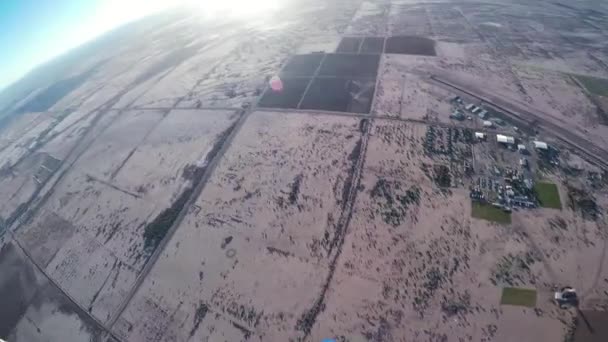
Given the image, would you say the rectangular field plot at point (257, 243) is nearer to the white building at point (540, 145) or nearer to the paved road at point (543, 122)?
the paved road at point (543, 122)

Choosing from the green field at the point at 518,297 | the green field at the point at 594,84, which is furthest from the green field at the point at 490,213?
the green field at the point at 594,84

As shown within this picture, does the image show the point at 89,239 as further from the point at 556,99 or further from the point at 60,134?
the point at 556,99

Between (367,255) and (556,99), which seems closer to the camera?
(367,255)

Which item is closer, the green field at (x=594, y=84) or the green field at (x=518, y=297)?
the green field at (x=518, y=297)

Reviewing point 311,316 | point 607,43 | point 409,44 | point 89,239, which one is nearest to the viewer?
point 311,316

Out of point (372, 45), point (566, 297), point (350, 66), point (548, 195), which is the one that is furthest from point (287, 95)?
point (566, 297)

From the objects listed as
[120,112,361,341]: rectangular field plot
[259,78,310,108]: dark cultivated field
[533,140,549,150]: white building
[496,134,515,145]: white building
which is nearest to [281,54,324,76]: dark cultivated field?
[259,78,310,108]: dark cultivated field

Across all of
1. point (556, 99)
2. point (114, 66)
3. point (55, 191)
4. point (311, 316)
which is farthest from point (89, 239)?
point (114, 66)
